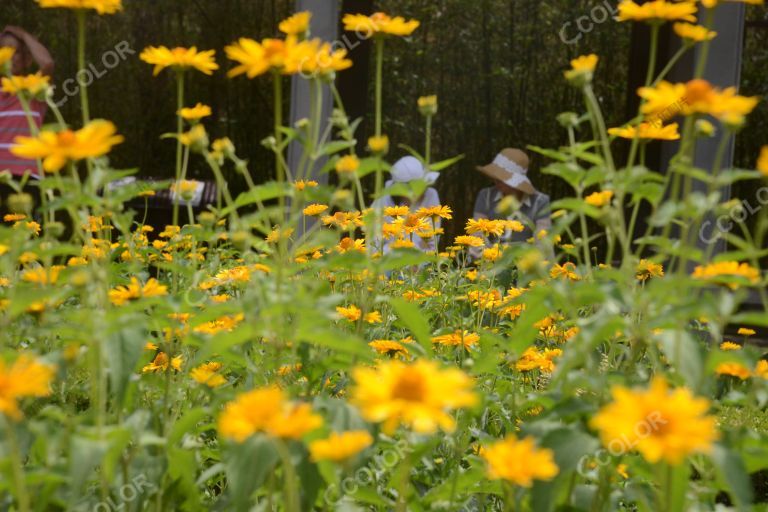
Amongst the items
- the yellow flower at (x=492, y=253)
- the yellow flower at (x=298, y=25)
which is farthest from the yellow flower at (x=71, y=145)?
the yellow flower at (x=492, y=253)

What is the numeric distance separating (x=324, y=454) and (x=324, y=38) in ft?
10.6

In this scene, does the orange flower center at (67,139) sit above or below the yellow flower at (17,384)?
above

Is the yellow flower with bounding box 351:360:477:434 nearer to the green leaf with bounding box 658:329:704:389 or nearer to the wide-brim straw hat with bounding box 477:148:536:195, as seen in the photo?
the green leaf with bounding box 658:329:704:389

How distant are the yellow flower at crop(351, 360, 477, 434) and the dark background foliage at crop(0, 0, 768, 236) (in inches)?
159

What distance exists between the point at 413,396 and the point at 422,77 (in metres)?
4.35

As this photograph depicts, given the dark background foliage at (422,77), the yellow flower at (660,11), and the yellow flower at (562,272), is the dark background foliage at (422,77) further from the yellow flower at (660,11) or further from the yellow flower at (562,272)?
the yellow flower at (660,11)

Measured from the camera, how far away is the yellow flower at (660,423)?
0.66 metres

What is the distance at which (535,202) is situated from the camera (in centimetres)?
414

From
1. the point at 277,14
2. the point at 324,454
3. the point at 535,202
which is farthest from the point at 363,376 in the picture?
the point at 277,14

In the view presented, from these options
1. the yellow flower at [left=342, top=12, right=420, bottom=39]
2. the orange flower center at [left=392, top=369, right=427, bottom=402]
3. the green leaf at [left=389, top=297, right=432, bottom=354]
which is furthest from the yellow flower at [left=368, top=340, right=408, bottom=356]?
the orange flower center at [left=392, top=369, right=427, bottom=402]

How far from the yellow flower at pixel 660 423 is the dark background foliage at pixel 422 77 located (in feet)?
13.3

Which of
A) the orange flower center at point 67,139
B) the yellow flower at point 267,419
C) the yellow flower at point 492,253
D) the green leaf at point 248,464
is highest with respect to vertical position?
the orange flower center at point 67,139

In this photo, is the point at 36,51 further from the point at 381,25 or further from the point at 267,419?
the point at 267,419

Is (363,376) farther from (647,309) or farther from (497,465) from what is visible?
(647,309)
